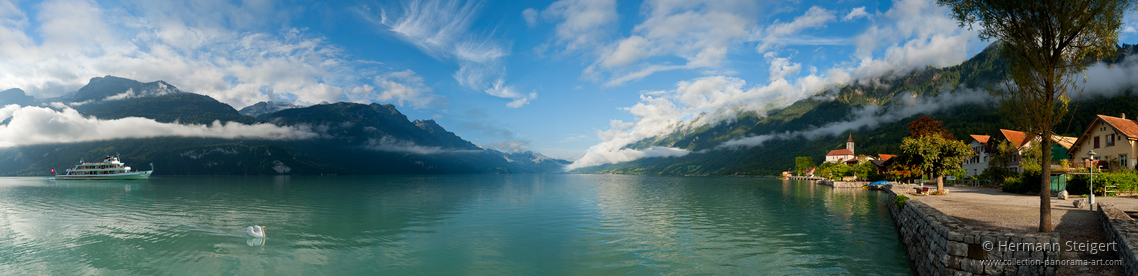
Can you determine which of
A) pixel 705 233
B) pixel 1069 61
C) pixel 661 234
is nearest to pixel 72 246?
pixel 661 234

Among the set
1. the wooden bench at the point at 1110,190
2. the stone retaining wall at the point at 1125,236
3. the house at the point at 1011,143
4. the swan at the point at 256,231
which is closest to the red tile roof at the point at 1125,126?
the house at the point at 1011,143

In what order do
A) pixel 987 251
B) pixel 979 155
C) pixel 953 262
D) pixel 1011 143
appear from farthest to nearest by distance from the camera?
pixel 979 155 < pixel 1011 143 < pixel 953 262 < pixel 987 251

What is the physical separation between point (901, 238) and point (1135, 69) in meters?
292

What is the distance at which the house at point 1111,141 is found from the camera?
46.7 meters

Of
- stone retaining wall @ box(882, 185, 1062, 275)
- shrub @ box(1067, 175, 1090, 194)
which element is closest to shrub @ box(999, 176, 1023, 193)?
shrub @ box(1067, 175, 1090, 194)

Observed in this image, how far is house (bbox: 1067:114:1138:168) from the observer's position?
46688 millimetres

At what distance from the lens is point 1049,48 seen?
15.5m

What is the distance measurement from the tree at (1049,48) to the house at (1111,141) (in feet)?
164

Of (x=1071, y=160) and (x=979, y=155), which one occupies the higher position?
(x=979, y=155)

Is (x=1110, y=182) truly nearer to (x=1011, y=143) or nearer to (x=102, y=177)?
(x=1011, y=143)

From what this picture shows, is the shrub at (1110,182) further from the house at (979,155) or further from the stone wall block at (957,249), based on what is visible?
the house at (979,155)

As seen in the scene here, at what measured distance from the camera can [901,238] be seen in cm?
2748

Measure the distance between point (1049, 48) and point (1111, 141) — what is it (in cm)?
5672

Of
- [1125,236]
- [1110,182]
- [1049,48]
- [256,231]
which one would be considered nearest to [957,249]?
[1125,236]
